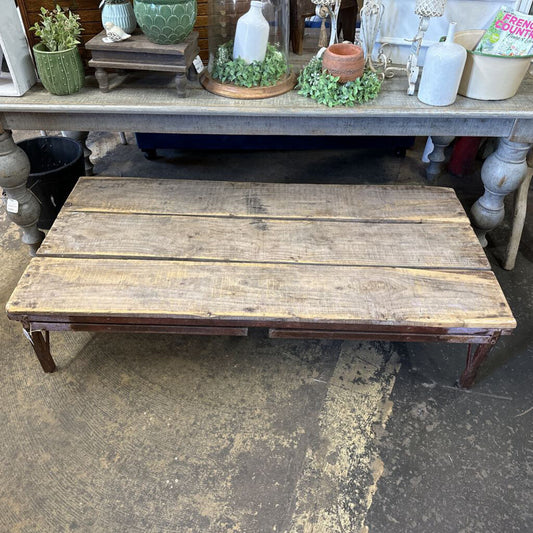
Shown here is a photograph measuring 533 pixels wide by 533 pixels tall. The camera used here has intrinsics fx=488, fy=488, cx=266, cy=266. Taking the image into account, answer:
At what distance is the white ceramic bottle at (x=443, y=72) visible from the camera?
1640 mm

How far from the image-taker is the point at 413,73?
1.77m

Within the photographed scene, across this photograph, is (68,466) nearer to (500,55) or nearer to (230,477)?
(230,477)

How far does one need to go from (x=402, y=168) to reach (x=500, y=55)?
128 centimetres

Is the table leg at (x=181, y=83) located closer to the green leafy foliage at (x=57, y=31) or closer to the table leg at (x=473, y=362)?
the green leafy foliage at (x=57, y=31)

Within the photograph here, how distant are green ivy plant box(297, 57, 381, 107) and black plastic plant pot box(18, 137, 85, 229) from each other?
3.80 ft

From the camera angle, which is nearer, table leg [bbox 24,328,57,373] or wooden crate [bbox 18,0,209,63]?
table leg [bbox 24,328,57,373]

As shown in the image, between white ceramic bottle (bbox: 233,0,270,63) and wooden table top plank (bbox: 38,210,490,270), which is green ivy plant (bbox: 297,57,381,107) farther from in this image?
wooden table top plank (bbox: 38,210,490,270)

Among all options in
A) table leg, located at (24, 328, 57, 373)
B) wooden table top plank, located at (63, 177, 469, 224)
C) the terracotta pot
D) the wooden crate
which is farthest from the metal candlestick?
table leg, located at (24, 328, 57, 373)

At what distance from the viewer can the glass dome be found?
5.63 feet

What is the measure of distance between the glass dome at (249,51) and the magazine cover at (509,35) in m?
0.74

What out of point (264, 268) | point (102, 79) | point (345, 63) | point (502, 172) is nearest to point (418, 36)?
point (345, 63)

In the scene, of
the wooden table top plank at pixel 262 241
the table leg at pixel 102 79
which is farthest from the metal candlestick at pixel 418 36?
the table leg at pixel 102 79

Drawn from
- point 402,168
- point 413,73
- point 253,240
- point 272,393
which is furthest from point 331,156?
point 272,393

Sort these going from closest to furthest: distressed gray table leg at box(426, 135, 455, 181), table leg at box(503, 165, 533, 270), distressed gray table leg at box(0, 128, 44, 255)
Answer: distressed gray table leg at box(0, 128, 44, 255), table leg at box(503, 165, 533, 270), distressed gray table leg at box(426, 135, 455, 181)
